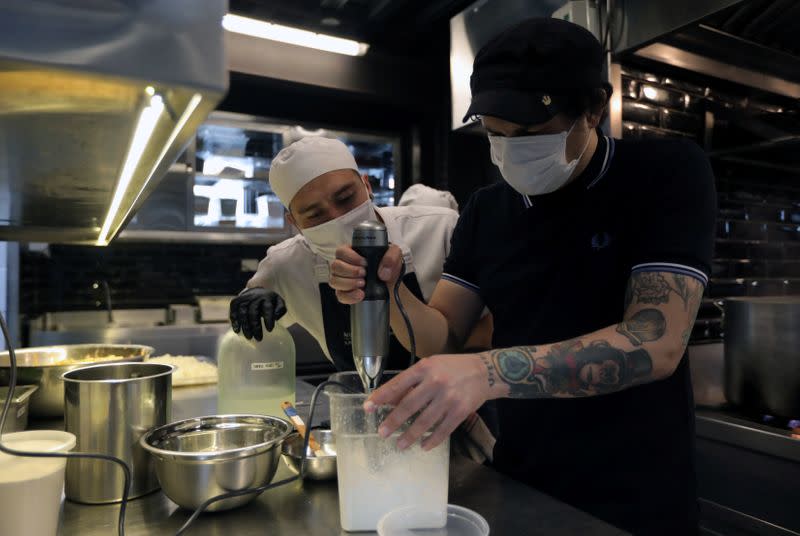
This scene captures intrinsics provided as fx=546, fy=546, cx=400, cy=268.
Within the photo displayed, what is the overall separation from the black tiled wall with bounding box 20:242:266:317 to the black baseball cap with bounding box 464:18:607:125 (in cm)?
347

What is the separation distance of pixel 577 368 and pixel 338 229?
814 millimetres

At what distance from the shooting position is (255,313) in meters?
1.41

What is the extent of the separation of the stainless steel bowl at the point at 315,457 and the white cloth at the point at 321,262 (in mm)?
882

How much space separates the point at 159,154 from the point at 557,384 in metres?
0.74

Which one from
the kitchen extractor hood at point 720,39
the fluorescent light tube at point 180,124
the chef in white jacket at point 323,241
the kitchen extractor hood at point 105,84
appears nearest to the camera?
the kitchen extractor hood at point 105,84

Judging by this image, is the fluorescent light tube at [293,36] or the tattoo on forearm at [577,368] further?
the fluorescent light tube at [293,36]

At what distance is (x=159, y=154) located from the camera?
793 millimetres

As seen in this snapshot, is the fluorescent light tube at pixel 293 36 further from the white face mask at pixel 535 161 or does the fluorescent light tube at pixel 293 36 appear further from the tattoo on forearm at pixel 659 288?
the tattoo on forearm at pixel 659 288

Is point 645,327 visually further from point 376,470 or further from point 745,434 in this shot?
point 745,434

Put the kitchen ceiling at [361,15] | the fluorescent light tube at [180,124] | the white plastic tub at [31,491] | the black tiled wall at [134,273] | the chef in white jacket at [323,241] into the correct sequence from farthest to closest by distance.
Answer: the black tiled wall at [134,273]
the kitchen ceiling at [361,15]
the chef in white jacket at [323,241]
the white plastic tub at [31,491]
the fluorescent light tube at [180,124]

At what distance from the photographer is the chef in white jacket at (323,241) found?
1534 millimetres

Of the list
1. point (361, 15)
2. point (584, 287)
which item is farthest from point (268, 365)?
point (361, 15)

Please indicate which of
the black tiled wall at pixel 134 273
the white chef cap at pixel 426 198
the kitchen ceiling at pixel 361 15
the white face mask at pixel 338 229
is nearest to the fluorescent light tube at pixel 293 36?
the kitchen ceiling at pixel 361 15

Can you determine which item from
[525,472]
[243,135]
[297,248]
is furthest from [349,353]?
[243,135]
